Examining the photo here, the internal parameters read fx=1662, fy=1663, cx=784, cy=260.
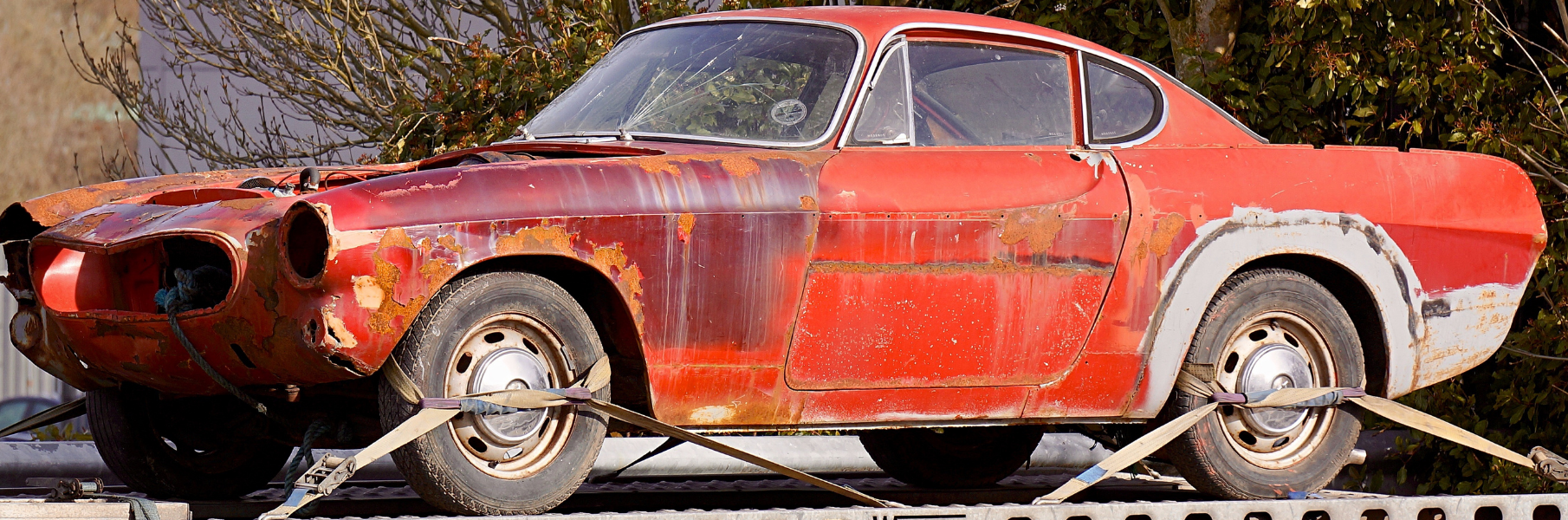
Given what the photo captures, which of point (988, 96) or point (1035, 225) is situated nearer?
point (1035, 225)

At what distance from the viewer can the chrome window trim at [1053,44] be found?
4.33 m

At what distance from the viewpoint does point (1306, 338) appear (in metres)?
4.79

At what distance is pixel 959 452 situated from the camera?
5.75 meters

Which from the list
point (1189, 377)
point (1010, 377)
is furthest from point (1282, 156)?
point (1010, 377)

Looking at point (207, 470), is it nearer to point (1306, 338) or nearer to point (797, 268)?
point (797, 268)

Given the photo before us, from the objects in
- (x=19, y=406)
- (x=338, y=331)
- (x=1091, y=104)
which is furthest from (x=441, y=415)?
(x=19, y=406)

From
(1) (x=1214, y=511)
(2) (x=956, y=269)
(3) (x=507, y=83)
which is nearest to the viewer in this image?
(1) (x=1214, y=511)

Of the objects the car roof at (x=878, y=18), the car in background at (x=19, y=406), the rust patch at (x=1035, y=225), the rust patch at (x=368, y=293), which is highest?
the car roof at (x=878, y=18)

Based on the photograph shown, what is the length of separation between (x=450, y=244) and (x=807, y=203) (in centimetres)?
90

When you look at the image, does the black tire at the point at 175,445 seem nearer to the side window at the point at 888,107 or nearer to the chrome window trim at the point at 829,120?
the chrome window trim at the point at 829,120

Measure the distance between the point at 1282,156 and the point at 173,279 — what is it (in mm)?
3002

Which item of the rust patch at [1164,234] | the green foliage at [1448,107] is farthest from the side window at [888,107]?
the green foliage at [1448,107]

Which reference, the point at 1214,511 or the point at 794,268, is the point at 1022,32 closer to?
the point at 794,268

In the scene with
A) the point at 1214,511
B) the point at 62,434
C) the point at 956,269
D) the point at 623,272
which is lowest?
the point at 62,434
